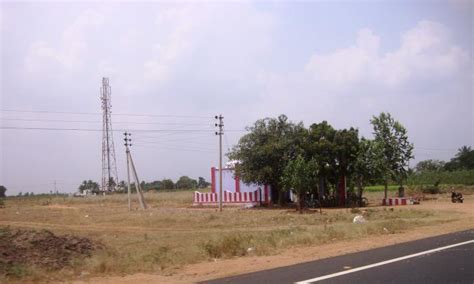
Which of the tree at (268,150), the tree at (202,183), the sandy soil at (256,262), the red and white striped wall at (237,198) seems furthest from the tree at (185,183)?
the sandy soil at (256,262)

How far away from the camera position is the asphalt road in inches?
399

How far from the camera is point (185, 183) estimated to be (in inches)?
5655

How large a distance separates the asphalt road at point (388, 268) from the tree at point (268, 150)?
98.0ft

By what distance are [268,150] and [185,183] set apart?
333 feet

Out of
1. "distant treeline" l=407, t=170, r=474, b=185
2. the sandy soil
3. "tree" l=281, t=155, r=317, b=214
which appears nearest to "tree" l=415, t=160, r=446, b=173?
"distant treeline" l=407, t=170, r=474, b=185

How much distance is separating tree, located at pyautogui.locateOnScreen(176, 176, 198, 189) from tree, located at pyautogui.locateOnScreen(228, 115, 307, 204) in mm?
96004

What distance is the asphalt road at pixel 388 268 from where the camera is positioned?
10133 mm

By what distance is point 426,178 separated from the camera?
79438 millimetres

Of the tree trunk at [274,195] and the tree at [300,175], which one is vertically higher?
the tree at [300,175]

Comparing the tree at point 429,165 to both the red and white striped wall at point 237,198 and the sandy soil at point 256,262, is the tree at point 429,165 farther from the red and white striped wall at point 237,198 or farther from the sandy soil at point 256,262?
the sandy soil at point 256,262

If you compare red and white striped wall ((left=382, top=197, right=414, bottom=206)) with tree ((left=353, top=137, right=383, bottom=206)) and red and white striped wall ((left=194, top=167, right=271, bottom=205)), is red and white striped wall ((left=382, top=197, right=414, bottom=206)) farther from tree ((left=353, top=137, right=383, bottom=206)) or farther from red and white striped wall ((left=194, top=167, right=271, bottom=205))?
red and white striped wall ((left=194, top=167, right=271, bottom=205))

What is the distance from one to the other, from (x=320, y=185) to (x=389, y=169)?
21.7ft

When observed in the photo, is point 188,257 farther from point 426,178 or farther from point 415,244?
point 426,178

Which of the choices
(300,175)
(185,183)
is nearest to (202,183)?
(185,183)
